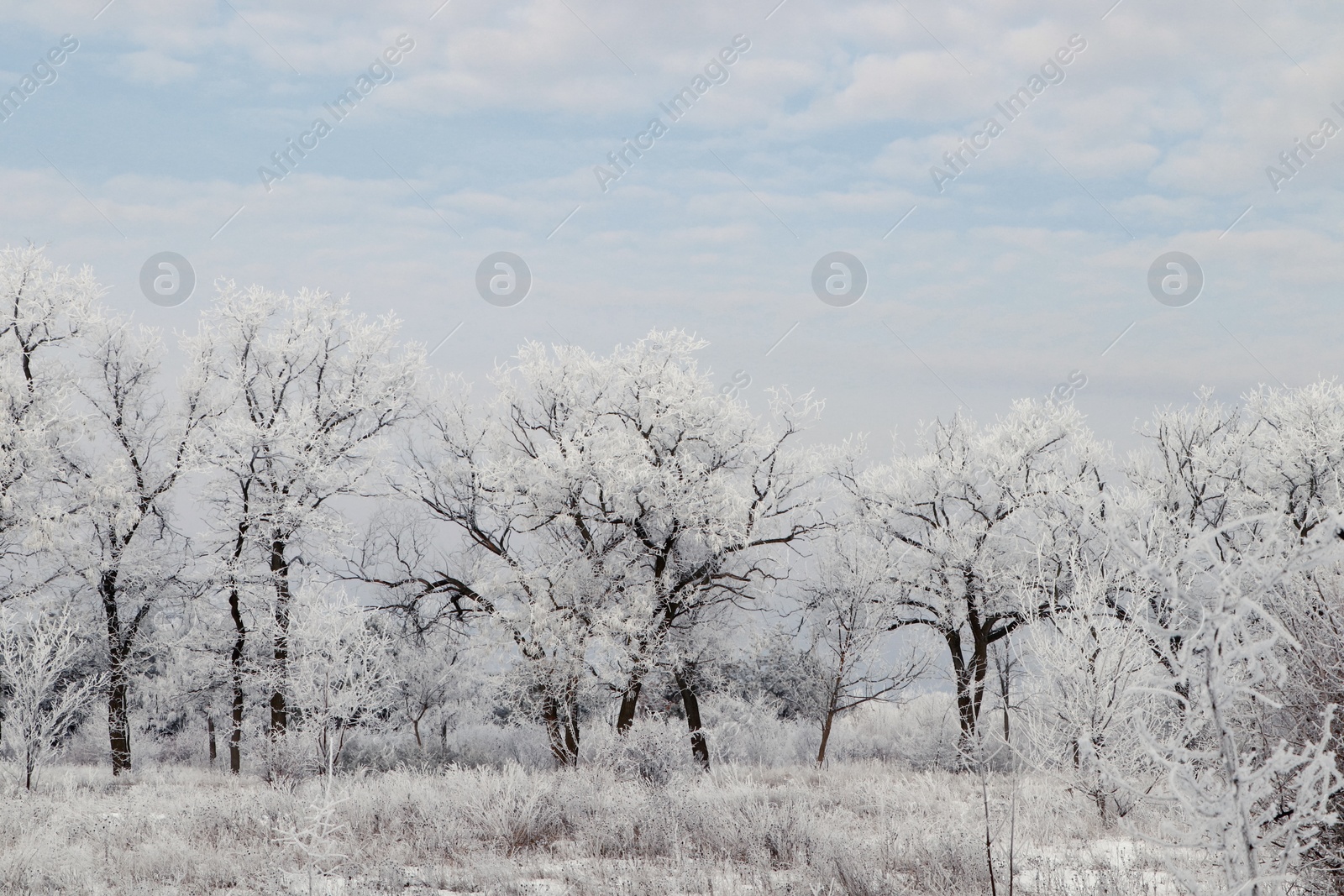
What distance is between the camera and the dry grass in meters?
7.34

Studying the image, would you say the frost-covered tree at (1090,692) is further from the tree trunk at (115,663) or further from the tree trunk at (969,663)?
the tree trunk at (115,663)

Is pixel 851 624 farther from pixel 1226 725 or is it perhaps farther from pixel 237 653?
pixel 1226 725

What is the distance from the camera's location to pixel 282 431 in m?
19.9

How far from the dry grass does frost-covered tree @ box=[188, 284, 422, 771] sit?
754 cm

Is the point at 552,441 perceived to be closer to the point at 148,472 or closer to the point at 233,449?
the point at 233,449

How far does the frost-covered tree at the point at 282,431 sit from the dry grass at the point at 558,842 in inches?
297

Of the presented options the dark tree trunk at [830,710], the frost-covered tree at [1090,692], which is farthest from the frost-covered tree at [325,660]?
the dark tree trunk at [830,710]

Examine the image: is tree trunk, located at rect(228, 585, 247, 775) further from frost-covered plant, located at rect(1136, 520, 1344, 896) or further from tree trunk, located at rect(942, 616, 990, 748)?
frost-covered plant, located at rect(1136, 520, 1344, 896)

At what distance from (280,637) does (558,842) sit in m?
12.9

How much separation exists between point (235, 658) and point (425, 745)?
27.1 feet

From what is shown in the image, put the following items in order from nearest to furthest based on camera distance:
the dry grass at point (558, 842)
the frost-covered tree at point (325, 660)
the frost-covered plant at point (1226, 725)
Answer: the frost-covered plant at point (1226, 725) < the dry grass at point (558, 842) < the frost-covered tree at point (325, 660)

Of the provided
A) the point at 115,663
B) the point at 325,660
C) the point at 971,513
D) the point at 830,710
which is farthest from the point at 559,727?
the point at 971,513

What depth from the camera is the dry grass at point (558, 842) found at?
734 centimetres

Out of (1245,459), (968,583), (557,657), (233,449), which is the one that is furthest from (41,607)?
(1245,459)
